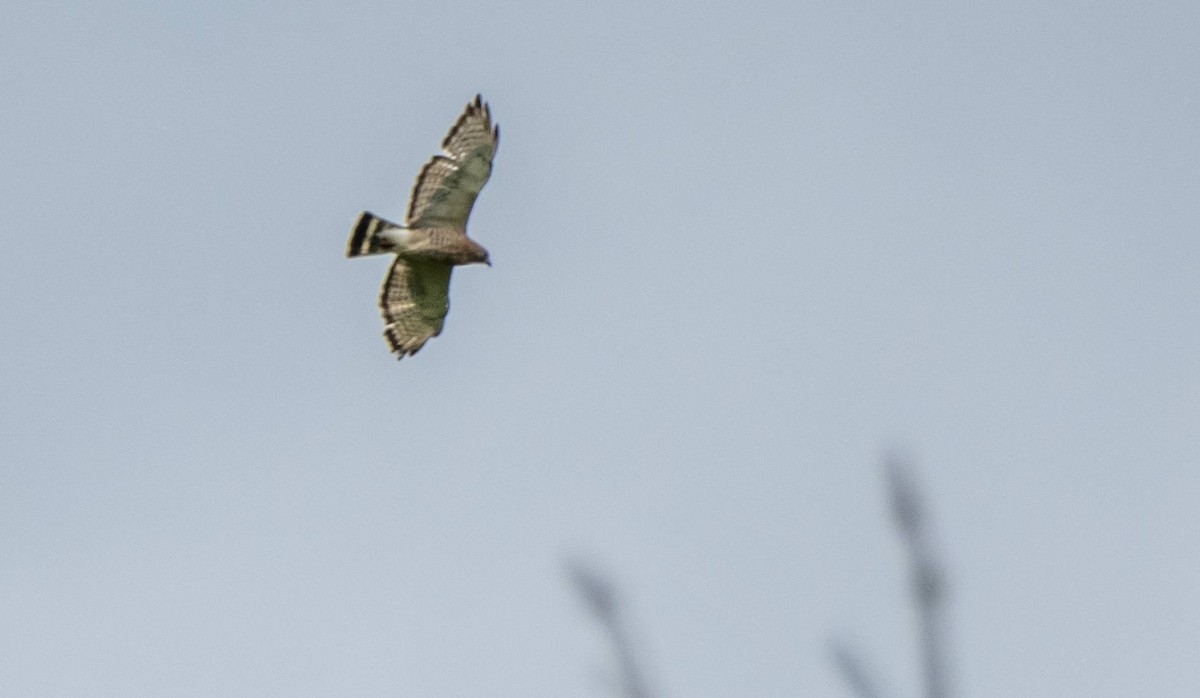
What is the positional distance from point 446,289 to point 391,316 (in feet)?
2.37

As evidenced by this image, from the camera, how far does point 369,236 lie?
53.7 ft

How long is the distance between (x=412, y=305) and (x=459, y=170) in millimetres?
2012

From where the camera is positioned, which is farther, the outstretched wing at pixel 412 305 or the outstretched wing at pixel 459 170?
the outstretched wing at pixel 412 305

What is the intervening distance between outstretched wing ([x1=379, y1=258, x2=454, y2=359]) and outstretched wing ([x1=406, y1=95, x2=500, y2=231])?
0.88 m

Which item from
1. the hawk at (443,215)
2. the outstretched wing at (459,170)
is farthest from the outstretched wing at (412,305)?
the outstretched wing at (459,170)

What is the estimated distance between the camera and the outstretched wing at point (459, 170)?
16031mm

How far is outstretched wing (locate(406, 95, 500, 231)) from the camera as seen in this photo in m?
16.0

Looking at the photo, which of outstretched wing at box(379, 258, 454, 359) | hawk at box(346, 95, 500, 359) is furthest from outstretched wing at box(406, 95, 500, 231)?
outstretched wing at box(379, 258, 454, 359)

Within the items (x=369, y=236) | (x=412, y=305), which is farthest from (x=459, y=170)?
(x=412, y=305)

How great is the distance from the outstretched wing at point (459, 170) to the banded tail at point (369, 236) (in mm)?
370

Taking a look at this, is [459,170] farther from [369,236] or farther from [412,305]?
[412,305]

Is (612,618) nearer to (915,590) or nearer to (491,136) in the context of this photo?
(915,590)

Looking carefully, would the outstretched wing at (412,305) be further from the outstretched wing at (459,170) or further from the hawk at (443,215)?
the outstretched wing at (459,170)

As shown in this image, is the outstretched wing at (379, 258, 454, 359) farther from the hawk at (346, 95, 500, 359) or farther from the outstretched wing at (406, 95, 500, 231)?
the outstretched wing at (406, 95, 500, 231)
